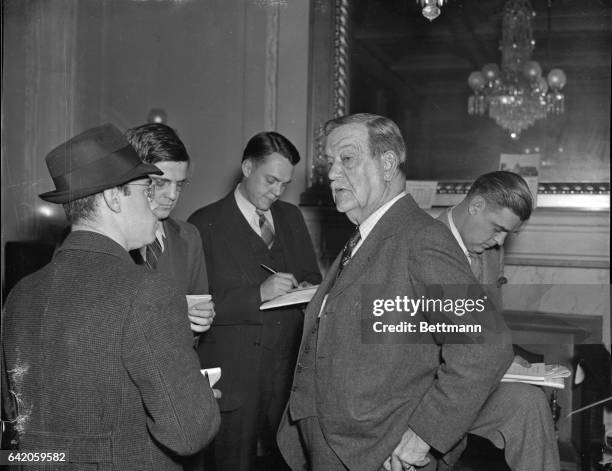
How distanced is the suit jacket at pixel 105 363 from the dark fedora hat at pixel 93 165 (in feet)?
0.40

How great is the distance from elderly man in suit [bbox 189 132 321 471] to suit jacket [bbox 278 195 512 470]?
86 cm

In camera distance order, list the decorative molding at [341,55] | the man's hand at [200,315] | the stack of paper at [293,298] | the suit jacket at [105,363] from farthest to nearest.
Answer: the decorative molding at [341,55] → the stack of paper at [293,298] → the man's hand at [200,315] → the suit jacket at [105,363]

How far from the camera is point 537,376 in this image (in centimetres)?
206

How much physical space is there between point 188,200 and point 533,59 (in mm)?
2198

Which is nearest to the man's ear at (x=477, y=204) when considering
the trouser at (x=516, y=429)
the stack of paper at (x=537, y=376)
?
the stack of paper at (x=537, y=376)

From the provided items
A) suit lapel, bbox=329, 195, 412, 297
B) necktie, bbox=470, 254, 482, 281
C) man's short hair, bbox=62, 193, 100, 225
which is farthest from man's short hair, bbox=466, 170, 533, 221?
man's short hair, bbox=62, 193, 100, 225

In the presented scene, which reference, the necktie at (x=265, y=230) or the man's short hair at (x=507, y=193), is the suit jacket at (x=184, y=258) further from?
the man's short hair at (x=507, y=193)

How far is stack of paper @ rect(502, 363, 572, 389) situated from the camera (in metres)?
2.04

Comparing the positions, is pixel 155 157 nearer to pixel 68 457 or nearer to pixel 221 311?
pixel 221 311

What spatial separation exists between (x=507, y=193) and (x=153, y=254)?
127 centimetres

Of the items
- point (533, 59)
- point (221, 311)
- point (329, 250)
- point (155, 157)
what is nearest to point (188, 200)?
point (329, 250)

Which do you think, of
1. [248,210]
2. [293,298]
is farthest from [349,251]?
[248,210]

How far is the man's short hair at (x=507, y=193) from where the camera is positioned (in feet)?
7.88

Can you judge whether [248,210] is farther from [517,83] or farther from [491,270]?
[517,83]
